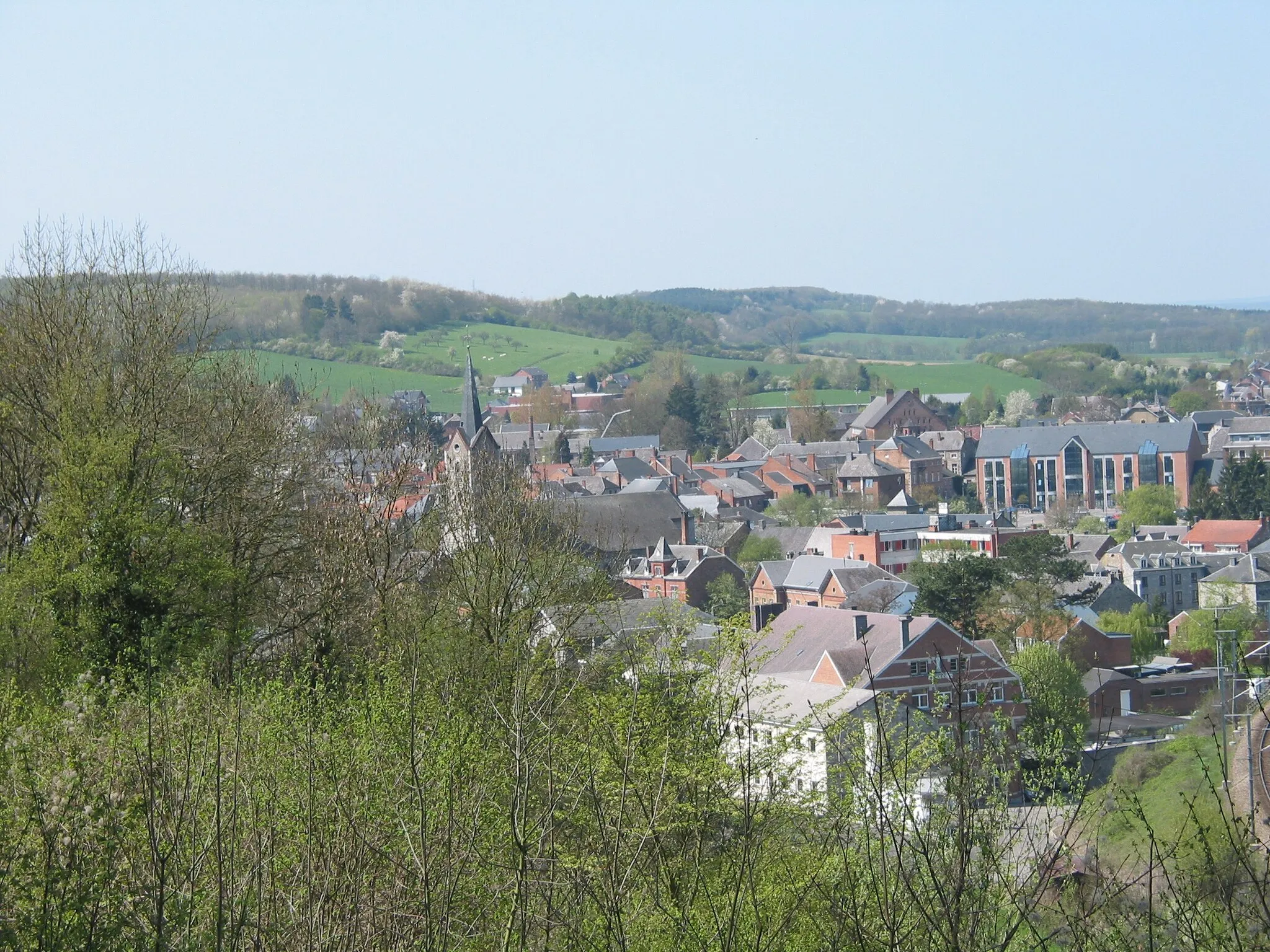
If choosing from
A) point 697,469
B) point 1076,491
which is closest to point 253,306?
point 697,469

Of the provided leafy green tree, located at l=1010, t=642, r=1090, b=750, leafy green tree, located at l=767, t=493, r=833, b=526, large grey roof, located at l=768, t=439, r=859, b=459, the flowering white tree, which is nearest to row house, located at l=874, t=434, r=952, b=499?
large grey roof, located at l=768, t=439, r=859, b=459

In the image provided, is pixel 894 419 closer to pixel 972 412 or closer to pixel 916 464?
pixel 916 464

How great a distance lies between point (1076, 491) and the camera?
8081 cm

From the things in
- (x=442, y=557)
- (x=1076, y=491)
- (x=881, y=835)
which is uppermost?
(x=881, y=835)

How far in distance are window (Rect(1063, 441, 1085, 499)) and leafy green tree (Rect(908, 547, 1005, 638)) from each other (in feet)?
156

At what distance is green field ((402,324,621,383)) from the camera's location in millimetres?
120250

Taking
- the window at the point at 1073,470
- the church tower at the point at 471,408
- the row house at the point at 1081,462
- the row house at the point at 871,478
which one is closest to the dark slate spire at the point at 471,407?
the church tower at the point at 471,408

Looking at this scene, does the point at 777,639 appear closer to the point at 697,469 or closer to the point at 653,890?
the point at 653,890

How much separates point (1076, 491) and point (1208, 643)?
145 feet

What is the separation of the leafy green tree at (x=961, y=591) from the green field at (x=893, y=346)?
13605cm

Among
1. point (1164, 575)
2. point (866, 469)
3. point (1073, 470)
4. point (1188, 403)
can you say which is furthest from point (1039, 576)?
point (1188, 403)

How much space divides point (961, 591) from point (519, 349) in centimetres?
10055

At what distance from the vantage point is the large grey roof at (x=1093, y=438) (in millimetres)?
77750

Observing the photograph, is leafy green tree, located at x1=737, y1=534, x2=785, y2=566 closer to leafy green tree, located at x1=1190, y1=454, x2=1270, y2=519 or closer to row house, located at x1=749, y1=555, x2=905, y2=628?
row house, located at x1=749, y1=555, x2=905, y2=628
